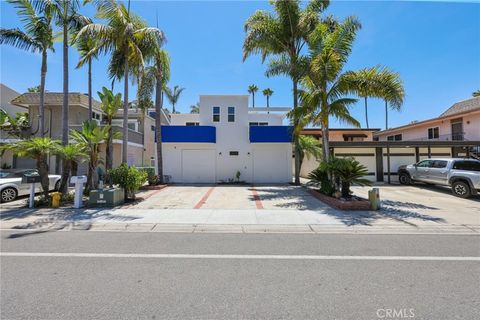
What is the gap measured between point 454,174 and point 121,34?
1692 centimetres

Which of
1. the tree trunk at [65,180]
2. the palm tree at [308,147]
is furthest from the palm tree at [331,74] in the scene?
the tree trunk at [65,180]

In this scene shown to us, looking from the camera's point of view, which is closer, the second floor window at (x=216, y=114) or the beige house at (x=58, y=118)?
the second floor window at (x=216, y=114)

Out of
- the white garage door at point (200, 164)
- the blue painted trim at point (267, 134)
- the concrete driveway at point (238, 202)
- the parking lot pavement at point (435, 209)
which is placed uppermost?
the blue painted trim at point (267, 134)

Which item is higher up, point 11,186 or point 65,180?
point 65,180

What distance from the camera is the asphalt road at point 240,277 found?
3221mm

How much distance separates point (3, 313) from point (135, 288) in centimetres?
145

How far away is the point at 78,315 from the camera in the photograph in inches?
122

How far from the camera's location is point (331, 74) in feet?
35.4

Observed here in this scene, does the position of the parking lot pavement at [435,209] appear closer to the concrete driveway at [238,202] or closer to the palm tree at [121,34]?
the concrete driveway at [238,202]

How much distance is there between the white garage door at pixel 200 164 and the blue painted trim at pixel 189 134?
3.56 ft

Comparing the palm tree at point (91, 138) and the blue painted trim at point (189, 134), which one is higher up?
the blue painted trim at point (189, 134)

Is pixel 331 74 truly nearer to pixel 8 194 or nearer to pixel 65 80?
pixel 65 80

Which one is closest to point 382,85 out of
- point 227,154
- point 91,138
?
point 227,154

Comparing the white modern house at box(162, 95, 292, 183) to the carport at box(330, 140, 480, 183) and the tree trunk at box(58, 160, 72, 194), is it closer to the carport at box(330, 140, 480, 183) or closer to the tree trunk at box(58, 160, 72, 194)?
the carport at box(330, 140, 480, 183)
